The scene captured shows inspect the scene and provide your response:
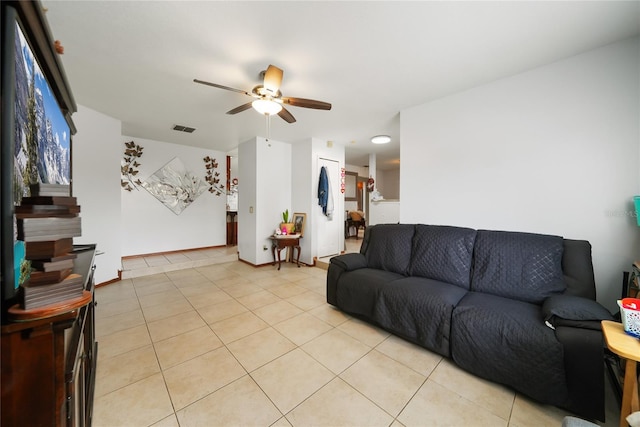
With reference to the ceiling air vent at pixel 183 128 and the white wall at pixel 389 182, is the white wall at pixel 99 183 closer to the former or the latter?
the ceiling air vent at pixel 183 128

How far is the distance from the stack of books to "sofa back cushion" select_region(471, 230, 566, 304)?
2741 mm

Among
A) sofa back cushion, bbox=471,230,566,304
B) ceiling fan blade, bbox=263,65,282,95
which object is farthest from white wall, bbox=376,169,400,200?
ceiling fan blade, bbox=263,65,282,95

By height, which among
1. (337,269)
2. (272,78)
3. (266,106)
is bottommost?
(337,269)

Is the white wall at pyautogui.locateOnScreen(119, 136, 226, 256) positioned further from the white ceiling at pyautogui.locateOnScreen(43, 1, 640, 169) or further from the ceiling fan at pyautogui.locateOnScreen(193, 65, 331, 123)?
the ceiling fan at pyautogui.locateOnScreen(193, 65, 331, 123)

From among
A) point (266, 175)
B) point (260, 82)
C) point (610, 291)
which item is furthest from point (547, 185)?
point (266, 175)

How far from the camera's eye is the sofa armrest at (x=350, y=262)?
2.69 metres

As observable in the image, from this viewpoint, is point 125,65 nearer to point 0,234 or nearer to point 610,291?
point 0,234

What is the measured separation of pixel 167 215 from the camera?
5160 mm

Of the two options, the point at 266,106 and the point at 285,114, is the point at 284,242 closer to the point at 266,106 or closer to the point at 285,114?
the point at 285,114

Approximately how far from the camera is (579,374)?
1.35m

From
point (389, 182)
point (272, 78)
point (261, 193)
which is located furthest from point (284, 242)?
point (389, 182)

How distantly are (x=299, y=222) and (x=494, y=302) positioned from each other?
11.7ft

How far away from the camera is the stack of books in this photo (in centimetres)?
65

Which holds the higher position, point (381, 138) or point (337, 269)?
point (381, 138)
